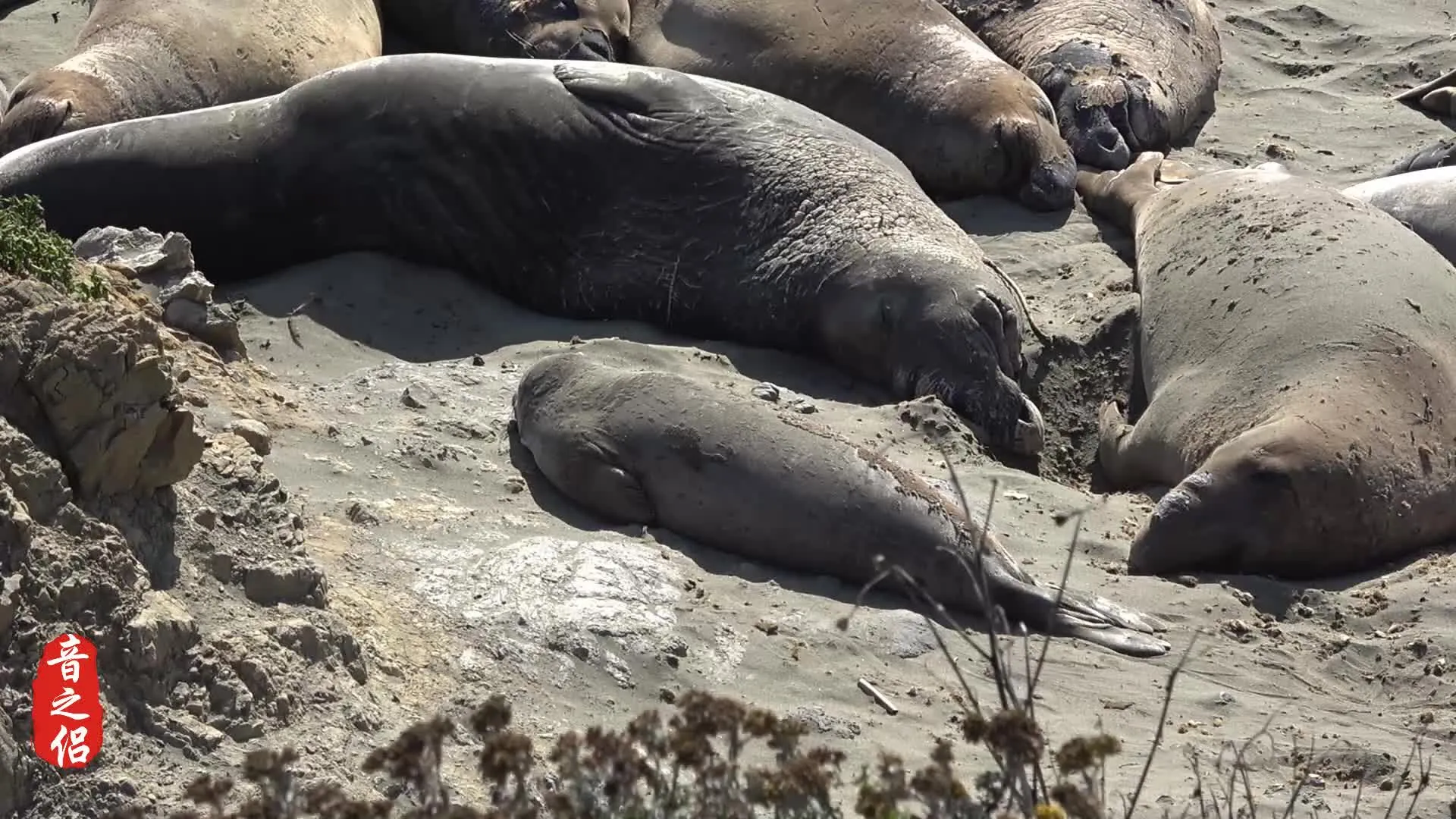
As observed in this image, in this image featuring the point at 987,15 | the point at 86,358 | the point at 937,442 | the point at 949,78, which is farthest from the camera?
the point at 987,15

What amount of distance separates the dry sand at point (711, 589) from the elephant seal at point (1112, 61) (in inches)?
59.6

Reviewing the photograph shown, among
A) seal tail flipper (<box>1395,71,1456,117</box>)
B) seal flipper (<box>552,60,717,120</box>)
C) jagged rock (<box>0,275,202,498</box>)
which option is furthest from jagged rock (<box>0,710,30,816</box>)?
seal tail flipper (<box>1395,71,1456,117</box>)

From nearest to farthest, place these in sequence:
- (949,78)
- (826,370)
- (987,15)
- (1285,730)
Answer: (1285,730) → (826,370) → (949,78) → (987,15)

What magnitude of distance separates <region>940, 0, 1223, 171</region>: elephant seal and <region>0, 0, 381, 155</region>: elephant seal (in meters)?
3.05

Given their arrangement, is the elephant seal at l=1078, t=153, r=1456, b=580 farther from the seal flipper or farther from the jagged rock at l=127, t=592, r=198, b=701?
the jagged rock at l=127, t=592, r=198, b=701

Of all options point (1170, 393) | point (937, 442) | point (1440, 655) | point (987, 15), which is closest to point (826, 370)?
point (937, 442)

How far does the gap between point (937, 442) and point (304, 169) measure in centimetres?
243

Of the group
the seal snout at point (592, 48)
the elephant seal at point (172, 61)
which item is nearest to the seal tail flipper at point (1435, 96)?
the seal snout at point (592, 48)

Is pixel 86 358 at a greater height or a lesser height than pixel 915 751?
greater

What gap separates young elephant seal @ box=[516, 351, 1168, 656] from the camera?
5445mm

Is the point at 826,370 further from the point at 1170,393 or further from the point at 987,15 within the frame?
the point at 987,15

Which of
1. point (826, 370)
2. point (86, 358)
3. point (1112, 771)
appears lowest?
point (826, 370)

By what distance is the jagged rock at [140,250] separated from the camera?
20.0ft

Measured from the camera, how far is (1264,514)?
6.06 meters
